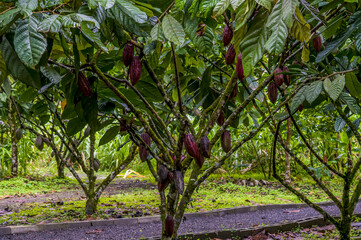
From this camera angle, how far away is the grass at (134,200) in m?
2.74

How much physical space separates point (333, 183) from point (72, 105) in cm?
485

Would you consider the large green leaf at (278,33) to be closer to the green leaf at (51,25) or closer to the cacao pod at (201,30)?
the green leaf at (51,25)

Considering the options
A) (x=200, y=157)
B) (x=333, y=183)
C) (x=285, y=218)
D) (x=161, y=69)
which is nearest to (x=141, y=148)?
(x=200, y=157)

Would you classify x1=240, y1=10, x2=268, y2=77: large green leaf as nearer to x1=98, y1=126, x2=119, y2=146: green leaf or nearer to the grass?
x1=98, y1=126, x2=119, y2=146: green leaf

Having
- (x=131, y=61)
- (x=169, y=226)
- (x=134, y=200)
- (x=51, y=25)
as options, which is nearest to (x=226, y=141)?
(x=169, y=226)

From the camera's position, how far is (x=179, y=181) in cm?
102

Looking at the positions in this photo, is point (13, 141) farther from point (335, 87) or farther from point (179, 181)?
point (335, 87)

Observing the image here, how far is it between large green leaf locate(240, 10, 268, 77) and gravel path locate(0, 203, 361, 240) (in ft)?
6.41

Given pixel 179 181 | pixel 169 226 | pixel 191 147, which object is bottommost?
pixel 169 226

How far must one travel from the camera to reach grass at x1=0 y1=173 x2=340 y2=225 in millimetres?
2742

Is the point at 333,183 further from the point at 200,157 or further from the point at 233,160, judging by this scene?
the point at 200,157

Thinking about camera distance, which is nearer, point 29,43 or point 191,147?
point 29,43

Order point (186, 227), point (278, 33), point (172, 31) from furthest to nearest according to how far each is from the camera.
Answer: point (186, 227), point (172, 31), point (278, 33)

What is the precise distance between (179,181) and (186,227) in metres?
1.62
